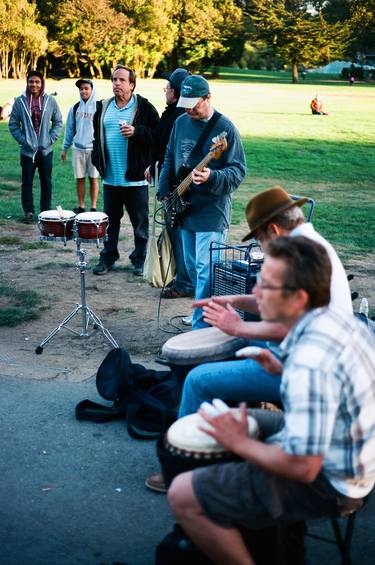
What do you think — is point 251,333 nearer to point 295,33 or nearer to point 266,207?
point 266,207

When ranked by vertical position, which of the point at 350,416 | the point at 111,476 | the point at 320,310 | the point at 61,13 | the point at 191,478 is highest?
the point at 61,13

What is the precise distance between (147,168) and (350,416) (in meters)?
5.88

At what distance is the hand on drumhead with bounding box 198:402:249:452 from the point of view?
2.84m

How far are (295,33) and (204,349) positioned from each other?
76501 millimetres

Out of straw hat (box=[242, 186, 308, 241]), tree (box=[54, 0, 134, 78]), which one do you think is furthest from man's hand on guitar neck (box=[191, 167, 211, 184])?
tree (box=[54, 0, 134, 78])

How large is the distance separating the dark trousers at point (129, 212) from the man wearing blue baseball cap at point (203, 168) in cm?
181

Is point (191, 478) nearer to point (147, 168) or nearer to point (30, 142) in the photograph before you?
point (147, 168)

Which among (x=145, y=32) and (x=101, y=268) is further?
(x=145, y=32)

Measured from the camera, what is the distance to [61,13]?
55562 millimetres

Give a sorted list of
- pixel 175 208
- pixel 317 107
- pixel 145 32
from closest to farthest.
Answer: pixel 175 208 < pixel 317 107 < pixel 145 32

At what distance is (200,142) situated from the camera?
6.28 metres

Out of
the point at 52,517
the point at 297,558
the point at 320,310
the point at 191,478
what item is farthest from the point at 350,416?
the point at 52,517

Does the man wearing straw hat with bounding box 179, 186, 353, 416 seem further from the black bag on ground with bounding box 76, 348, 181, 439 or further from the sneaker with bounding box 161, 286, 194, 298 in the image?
the sneaker with bounding box 161, 286, 194, 298

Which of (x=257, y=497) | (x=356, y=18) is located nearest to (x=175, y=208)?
(x=257, y=497)
